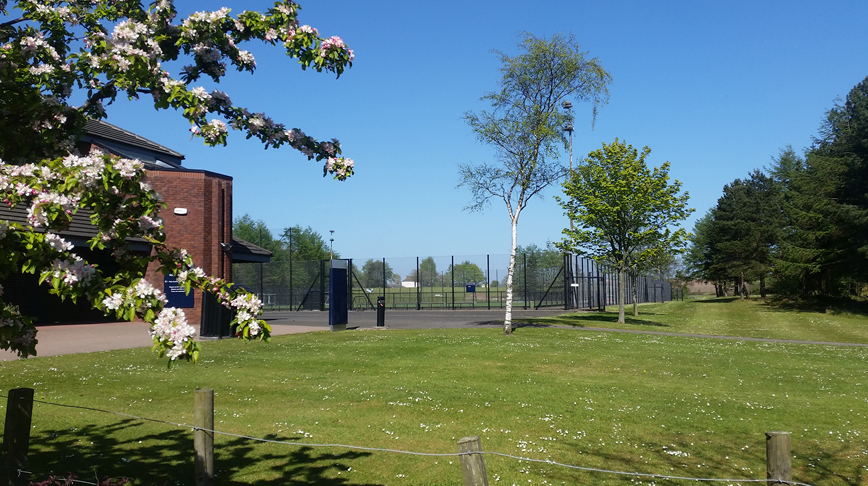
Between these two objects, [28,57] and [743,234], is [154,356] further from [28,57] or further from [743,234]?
[743,234]

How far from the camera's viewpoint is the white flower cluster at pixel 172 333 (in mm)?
3490

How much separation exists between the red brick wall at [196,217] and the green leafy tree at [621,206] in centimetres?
1580

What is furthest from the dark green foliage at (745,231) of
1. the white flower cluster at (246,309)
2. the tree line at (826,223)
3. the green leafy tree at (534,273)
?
the white flower cluster at (246,309)

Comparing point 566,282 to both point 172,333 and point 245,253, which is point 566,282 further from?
point 172,333

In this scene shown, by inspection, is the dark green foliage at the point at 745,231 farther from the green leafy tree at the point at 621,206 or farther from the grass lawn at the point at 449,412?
the grass lawn at the point at 449,412

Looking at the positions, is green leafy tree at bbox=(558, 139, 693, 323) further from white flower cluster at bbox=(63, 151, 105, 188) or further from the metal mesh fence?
white flower cluster at bbox=(63, 151, 105, 188)

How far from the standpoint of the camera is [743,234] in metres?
70.0

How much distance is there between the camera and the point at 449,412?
9.89m

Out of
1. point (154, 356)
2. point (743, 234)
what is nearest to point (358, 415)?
point (154, 356)

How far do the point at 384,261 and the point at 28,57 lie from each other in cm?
4594

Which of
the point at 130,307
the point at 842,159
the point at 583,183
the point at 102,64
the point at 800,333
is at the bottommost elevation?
the point at 800,333

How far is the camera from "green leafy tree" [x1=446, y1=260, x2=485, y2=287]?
49219mm

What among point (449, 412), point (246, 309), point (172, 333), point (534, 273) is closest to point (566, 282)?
point (534, 273)

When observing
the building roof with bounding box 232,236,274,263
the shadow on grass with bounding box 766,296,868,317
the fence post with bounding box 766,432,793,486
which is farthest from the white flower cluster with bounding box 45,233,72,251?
the shadow on grass with bounding box 766,296,868,317
